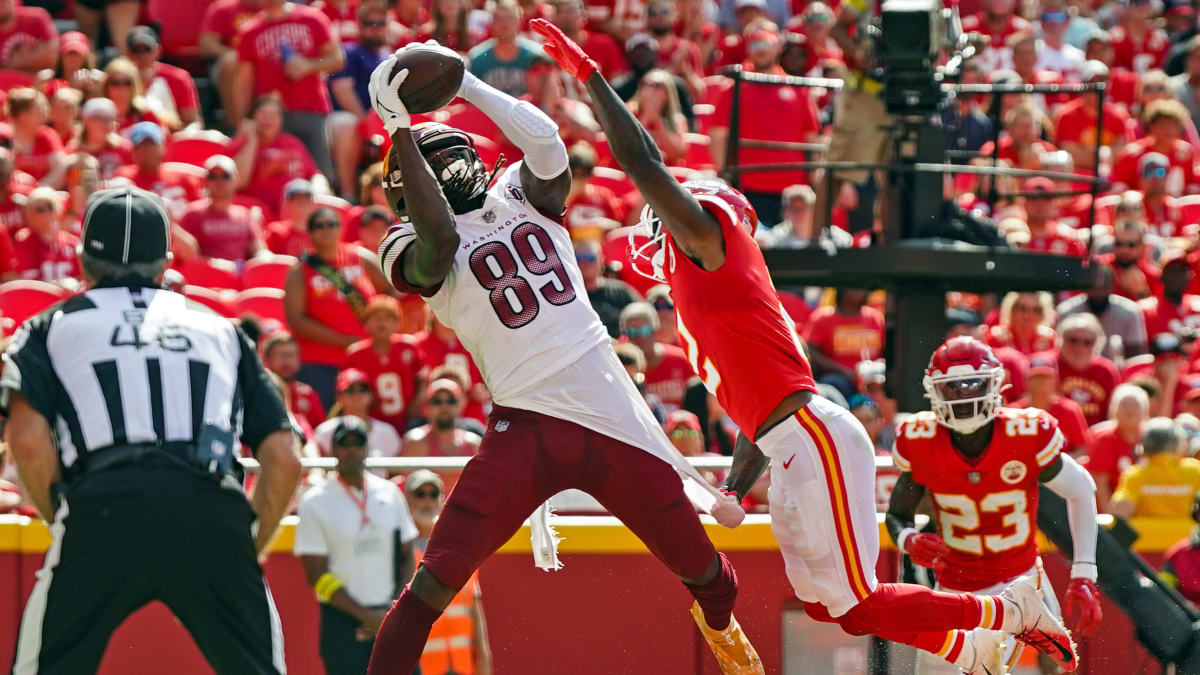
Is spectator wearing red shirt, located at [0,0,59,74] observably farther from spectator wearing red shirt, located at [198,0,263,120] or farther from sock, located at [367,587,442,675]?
sock, located at [367,587,442,675]

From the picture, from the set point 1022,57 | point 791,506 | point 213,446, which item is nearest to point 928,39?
point 791,506

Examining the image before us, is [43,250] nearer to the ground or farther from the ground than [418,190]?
nearer to the ground

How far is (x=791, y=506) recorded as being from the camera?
607 centimetres

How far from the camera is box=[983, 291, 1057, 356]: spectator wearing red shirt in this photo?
1117 centimetres

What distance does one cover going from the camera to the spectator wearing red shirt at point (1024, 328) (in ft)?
36.7

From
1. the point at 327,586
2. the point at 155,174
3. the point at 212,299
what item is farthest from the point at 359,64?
the point at 327,586

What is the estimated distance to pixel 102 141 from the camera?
1201cm

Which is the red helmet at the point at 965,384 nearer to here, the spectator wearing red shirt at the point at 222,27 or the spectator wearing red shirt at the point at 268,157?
the spectator wearing red shirt at the point at 268,157

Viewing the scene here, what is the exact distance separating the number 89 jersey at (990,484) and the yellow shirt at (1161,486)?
2708 millimetres

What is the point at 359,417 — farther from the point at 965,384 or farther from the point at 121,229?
the point at 121,229

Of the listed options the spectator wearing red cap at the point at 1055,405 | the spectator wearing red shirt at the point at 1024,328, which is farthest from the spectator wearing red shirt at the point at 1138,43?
the spectator wearing red cap at the point at 1055,405

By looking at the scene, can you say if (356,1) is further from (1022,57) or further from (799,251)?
(799,251)

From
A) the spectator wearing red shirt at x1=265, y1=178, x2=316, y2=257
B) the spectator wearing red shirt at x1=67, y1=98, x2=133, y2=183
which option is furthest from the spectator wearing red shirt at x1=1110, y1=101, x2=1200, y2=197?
the spectator wearing red shirt at x1=67, y1=98, x2=133, y2=183

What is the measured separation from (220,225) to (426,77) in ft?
19.8
